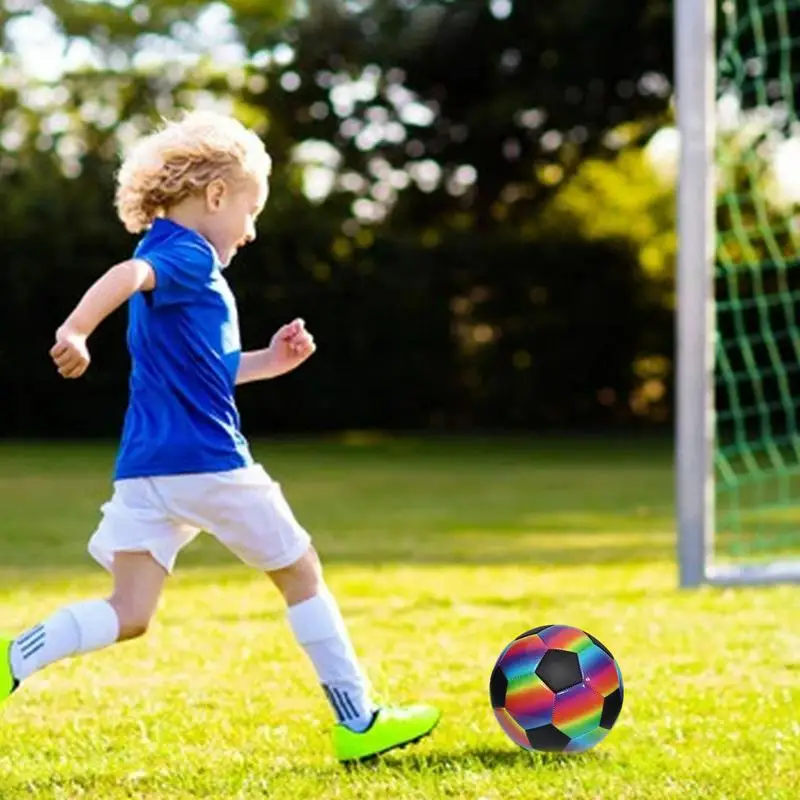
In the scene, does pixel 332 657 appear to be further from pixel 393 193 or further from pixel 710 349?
pixel 393 193

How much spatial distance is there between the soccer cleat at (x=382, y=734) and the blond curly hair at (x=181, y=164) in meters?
1.18

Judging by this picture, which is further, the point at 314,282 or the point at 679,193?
the point at 314,282

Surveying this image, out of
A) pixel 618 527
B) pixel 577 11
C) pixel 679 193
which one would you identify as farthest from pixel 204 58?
pixel 679 193

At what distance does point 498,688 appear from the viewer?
3467mm

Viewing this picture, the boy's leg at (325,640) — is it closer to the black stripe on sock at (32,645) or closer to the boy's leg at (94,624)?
the boy's leg at (94,624)

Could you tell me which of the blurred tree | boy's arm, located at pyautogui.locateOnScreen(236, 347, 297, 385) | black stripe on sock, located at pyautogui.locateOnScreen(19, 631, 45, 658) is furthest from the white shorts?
the blurred tree

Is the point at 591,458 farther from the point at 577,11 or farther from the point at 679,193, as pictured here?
the point at 679,193

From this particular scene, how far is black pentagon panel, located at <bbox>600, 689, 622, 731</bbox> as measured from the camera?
3.43 meters

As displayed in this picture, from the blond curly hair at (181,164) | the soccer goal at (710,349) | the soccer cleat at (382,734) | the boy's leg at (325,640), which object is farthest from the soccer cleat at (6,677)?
the soccer goal at (710,349)

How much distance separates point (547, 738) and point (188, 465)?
931mm

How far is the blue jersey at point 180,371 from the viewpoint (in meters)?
3.37

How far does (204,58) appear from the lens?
2630 centimetres

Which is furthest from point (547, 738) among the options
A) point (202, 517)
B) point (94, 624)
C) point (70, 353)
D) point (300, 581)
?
point (70, 353)

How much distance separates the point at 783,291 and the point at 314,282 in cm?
558
